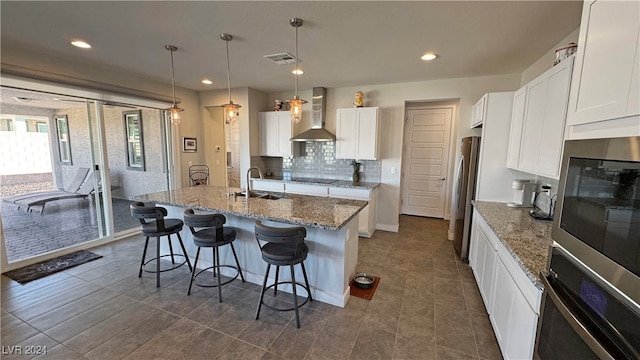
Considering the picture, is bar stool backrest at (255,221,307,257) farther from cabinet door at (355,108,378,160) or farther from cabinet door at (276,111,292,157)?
cabinet door at (276,111,292,157)

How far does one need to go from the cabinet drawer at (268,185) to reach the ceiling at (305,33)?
204 cm

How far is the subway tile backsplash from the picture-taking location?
192 inches

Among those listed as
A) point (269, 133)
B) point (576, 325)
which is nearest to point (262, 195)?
point (269, 133)

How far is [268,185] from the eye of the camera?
5027mm

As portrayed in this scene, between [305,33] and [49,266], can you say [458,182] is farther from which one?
[49,266]

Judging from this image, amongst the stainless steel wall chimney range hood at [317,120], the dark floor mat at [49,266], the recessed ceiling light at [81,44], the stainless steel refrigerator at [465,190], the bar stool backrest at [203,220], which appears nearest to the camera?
the bar stool backrest at [203,220]

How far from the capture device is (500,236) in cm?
199

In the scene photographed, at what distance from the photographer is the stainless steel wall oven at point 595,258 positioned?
84 cm

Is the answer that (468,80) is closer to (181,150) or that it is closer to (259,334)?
(259,334)

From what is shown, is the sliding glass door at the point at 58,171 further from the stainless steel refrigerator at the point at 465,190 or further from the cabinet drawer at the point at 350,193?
the stainless steel refrigerator at the point at 465,190

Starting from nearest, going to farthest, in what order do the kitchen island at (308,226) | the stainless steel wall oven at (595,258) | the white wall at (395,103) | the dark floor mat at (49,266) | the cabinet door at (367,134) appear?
1. the stainless steel wall oven at (595,258)
2. the kitchen island at (308,226)
3. the dark floor mat at (49,266)
4. the white wall at (395,103)
5. the cabinet door at (367,134)

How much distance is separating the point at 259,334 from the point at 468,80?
4450mm

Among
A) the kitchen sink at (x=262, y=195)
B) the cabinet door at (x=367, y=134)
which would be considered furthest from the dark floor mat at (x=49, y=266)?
the cabinet door at (x=367, y=134)

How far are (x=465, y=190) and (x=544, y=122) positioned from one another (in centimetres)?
147
